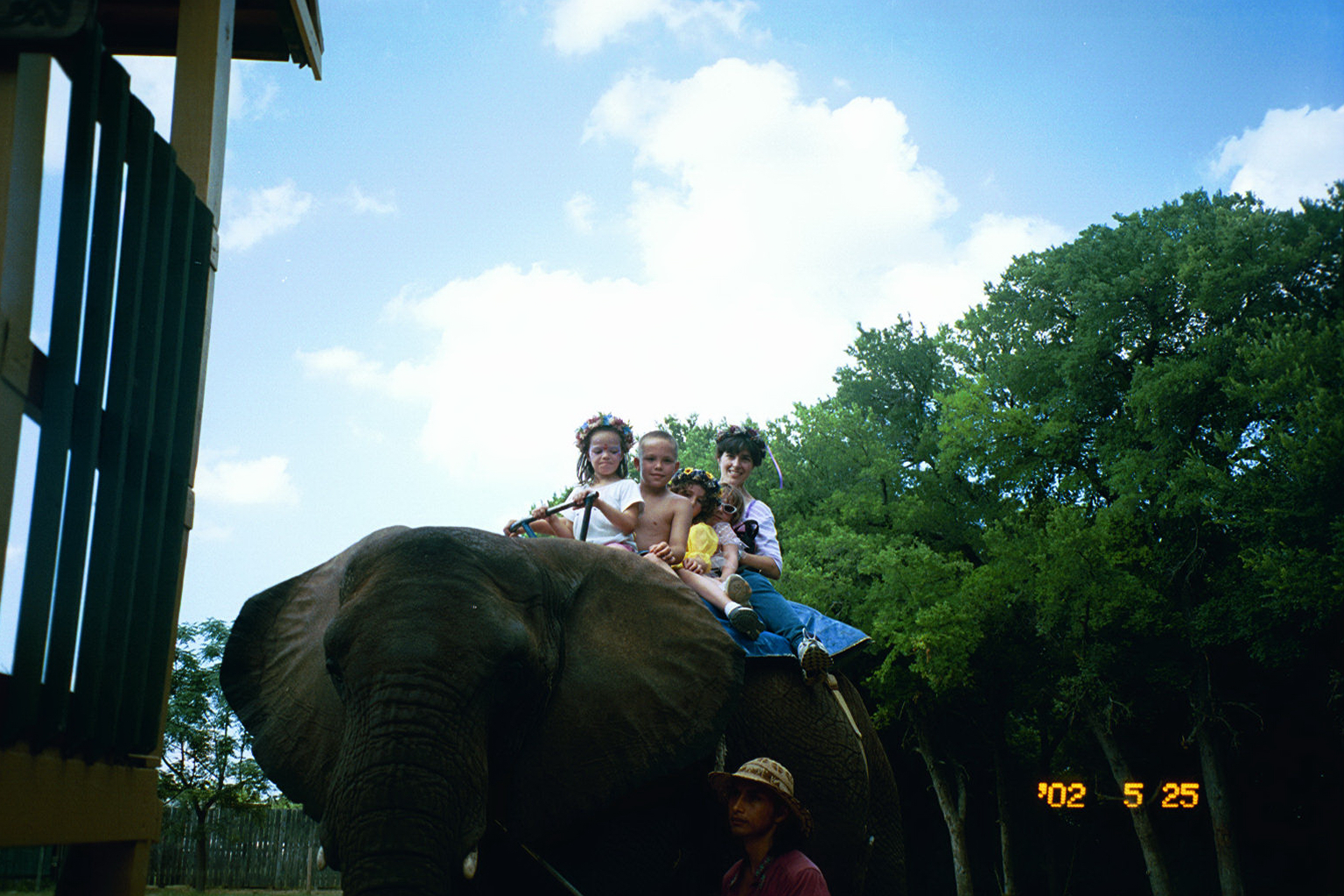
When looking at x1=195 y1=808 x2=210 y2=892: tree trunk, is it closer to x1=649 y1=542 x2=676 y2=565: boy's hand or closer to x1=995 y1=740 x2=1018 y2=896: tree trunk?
x1=995 y1=740 x2=1018 y2=896: tree trunk

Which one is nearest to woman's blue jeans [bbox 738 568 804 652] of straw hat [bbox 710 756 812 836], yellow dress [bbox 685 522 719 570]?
yellow dress [bbox 685 522 719 570]

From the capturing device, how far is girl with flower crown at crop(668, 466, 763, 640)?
580cm

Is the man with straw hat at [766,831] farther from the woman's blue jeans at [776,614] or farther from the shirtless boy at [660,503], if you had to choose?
the shirtless boy at [660,503]

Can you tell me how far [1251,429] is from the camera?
20.5 metres

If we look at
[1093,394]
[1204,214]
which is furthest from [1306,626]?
[1204,214]

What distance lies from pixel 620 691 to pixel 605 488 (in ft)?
7.00

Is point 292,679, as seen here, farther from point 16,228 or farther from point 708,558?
point 708,558

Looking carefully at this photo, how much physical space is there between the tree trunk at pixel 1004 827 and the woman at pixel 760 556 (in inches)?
902

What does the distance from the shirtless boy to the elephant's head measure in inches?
44.4

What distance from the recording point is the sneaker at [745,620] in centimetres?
575

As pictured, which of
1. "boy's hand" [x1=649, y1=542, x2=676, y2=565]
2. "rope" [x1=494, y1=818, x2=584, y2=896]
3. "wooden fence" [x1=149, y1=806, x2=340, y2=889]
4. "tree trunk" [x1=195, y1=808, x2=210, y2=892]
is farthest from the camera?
"wooden fence" [x1=149, y1=806, x2=340, y2=889]

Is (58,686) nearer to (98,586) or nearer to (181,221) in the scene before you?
(98,586)

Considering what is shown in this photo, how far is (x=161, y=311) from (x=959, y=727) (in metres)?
30.7

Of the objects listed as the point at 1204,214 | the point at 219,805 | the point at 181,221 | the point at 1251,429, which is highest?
the point at 1204,214
